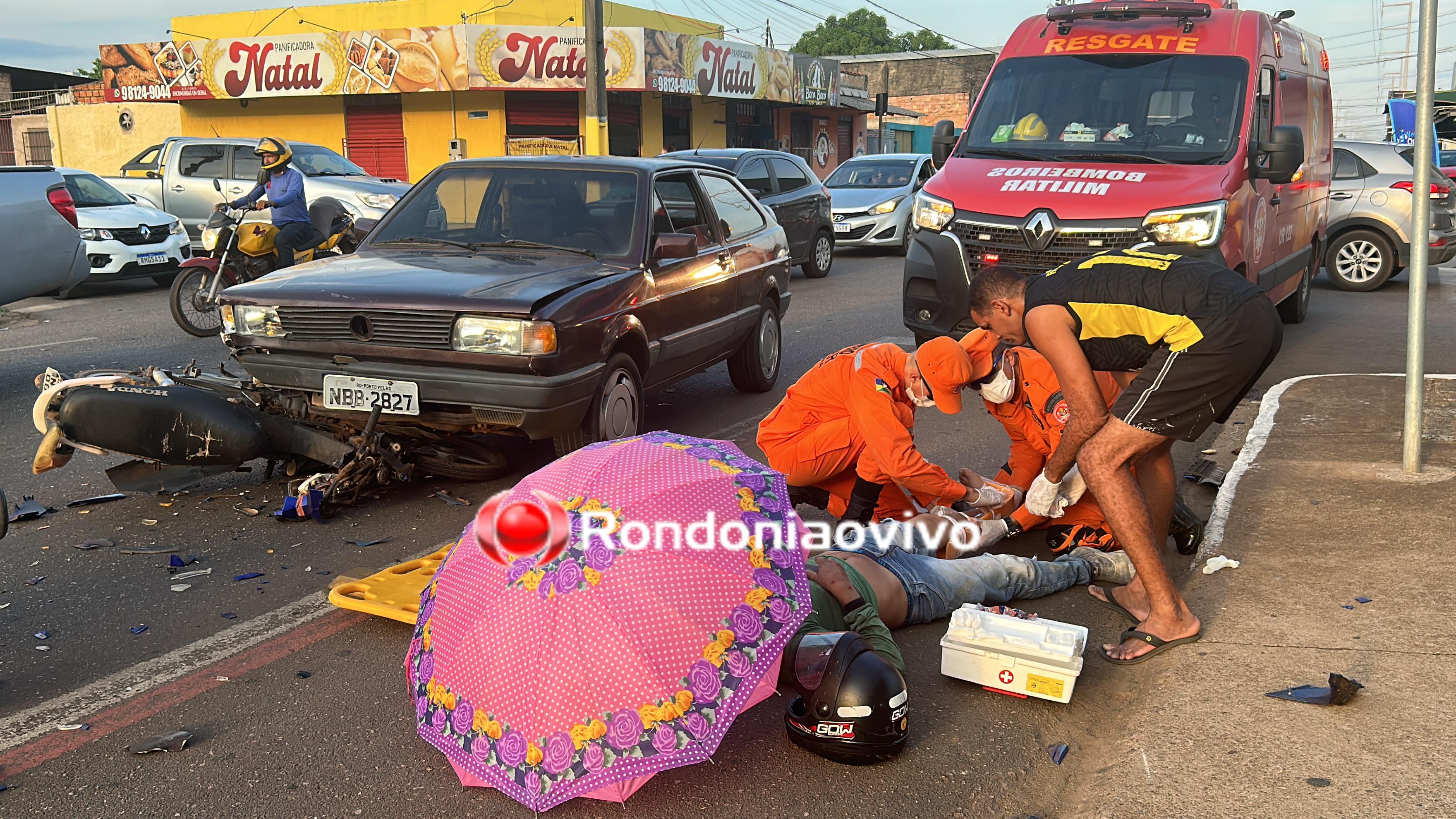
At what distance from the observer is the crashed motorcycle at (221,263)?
10.7 meters

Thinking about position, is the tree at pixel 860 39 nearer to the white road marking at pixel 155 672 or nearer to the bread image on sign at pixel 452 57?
A: the bread image on sign at pixel 452 57

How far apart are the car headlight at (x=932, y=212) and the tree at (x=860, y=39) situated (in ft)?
280

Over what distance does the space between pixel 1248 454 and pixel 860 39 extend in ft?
294

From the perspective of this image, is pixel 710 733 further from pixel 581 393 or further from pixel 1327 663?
pixel 581 393

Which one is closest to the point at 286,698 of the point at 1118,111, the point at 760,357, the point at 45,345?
the point at 760,357

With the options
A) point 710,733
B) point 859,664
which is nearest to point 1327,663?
point 859,664

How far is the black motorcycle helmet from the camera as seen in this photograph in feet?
10.1

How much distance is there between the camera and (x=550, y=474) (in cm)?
305

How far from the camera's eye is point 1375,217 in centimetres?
1398

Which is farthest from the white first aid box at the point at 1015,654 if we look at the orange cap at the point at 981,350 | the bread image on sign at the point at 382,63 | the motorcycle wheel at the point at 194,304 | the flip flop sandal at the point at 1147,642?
the bread image on sign at the point at 382,63

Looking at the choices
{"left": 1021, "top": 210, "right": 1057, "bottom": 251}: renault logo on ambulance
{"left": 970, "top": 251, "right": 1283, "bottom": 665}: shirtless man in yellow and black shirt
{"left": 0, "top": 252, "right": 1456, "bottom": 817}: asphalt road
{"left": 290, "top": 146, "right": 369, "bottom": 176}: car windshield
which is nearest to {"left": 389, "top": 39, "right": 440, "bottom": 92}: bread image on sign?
{"left": 290, "top": 146, "right": 369, "bottom": 176}: car windshield

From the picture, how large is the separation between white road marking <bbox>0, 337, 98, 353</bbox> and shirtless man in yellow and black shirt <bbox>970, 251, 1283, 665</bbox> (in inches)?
374

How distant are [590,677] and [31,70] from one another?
42370 mm

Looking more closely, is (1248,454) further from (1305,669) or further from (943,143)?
(943,143)
